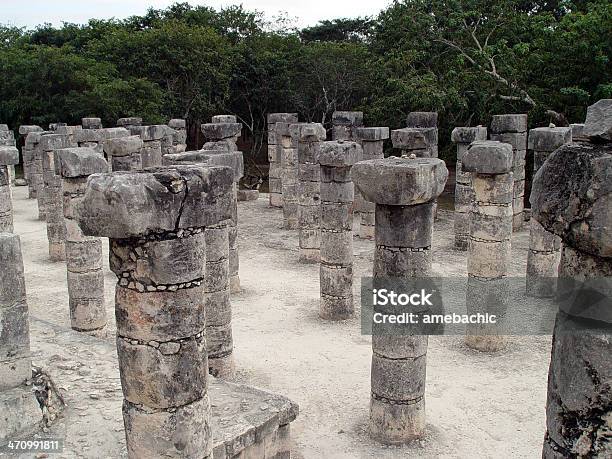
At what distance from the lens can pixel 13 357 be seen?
7.28m

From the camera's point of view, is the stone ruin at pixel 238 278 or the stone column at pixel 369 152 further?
the stone column at pixel 369 152

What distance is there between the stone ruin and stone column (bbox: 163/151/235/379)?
0.02 m

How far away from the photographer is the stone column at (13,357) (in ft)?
23.3

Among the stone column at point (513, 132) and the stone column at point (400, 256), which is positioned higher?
the stone column at point (513, 132)

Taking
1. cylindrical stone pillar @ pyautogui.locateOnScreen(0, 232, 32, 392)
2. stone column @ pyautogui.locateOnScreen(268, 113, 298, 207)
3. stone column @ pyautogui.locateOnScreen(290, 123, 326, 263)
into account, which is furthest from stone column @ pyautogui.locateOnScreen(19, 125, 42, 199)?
cylindrical stone pillar @ pyautogui.locateOnScreen(0, 232, 32, 392)

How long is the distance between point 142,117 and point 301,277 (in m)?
17.1

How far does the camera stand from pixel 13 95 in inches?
1314

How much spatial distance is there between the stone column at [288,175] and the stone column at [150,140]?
406cm

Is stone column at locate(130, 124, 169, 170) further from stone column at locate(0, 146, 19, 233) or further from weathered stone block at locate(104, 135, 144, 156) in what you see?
stone column at locate(0, 146, 19, 233)

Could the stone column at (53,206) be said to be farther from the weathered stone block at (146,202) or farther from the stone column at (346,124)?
the weathered stone block at (146,202)

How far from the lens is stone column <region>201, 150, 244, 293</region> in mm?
11008

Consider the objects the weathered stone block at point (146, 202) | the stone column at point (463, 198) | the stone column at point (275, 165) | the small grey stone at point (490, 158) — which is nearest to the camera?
the weathered stone block at point (146, 202)

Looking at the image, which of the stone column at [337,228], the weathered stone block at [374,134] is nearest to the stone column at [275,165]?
Result: the weathered stone block at [374,134]

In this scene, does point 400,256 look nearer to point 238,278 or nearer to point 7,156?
point 238,278
